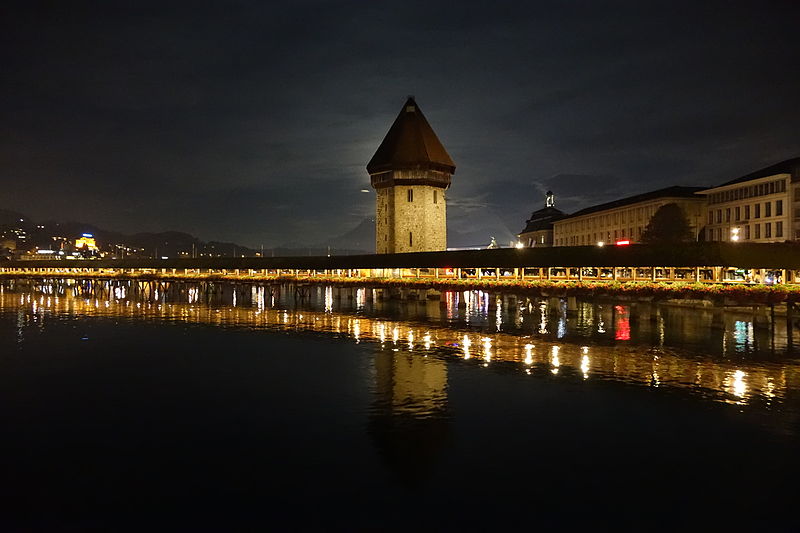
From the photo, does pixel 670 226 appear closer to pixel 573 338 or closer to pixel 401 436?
pixel 573 338

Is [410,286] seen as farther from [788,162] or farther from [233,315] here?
[788,162]

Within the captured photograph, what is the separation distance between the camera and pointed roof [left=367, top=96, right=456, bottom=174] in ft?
198

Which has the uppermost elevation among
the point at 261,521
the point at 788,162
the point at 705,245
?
the point at 788,162

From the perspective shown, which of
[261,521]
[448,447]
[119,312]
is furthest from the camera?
[119,312]

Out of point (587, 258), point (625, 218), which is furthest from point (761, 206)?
point (587, 258)

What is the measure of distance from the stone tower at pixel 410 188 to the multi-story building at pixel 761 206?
95.9 feet

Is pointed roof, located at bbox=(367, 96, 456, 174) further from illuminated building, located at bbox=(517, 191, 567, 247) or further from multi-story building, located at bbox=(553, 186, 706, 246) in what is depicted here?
illuminated building, located at bbox=(517, 191, 567, 247)

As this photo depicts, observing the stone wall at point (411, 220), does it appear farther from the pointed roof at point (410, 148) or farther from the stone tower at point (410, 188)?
the pointed roof at point (410, 148)

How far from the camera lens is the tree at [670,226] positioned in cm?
6644

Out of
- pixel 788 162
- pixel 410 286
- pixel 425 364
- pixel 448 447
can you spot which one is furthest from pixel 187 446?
pixel 788 162

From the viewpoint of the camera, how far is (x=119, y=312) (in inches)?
1806

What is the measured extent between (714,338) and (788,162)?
1730 inches

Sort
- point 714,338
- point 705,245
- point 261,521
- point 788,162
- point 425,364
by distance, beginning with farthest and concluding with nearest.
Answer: point 788,162
point 705,245
point 714,338
point 425,364
point 261,521

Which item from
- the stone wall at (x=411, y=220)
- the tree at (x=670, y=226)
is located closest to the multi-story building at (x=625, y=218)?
the tree at (x=670, y=226)
